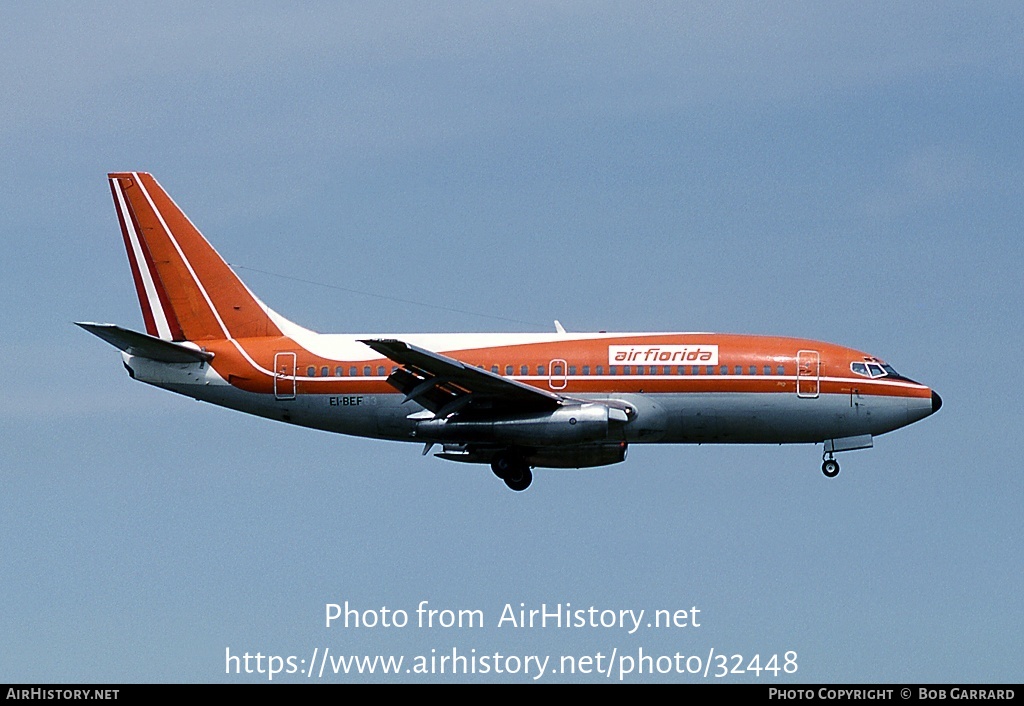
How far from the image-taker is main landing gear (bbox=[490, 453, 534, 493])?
164 ft

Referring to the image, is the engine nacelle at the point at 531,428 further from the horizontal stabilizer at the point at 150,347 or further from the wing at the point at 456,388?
the horizontal stabilizer at the point at 150,347

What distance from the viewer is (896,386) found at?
48844 millimetres

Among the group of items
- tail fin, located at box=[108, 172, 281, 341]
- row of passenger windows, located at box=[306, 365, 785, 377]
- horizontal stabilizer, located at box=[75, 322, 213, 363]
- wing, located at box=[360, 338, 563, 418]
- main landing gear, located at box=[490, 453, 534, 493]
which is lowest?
main landing gear, located at box=[490, 453, 534, 493]

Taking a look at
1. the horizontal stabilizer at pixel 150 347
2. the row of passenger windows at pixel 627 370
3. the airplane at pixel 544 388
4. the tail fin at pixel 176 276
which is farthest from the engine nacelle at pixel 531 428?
the horizontal stabilizer at pixel 150 347

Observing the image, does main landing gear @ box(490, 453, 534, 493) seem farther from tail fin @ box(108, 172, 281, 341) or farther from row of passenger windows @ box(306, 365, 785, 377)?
tail fin @ box(108, 172, 281, 341)

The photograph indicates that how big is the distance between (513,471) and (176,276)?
13620 mm

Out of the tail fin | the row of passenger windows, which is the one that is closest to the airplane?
the row of passenger windows

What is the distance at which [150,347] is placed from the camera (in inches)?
1992

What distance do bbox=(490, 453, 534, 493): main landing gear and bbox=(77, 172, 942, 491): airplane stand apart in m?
0.04

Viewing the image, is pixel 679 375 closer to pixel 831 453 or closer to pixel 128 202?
pixel 831 453

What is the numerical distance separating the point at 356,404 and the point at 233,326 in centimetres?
575

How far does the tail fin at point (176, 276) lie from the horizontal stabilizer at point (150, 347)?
1.13 metres

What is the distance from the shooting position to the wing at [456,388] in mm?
46031

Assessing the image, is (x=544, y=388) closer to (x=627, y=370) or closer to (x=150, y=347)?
(x=627, y=370)
